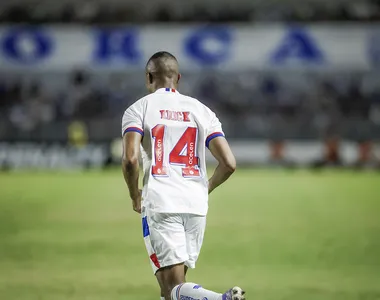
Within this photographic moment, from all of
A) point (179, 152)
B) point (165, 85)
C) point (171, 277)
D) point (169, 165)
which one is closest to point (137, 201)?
point (169, 165)

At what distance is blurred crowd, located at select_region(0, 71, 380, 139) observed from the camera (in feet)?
101

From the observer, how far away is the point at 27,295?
313 inches

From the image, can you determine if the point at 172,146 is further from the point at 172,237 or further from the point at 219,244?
the point at 219,244

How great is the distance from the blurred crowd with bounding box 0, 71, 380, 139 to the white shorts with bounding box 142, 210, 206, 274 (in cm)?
2519

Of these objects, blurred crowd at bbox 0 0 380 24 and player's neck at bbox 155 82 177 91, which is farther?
blurred crowd at bbox 0 0 380 24

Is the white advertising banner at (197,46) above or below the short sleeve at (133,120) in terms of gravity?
above

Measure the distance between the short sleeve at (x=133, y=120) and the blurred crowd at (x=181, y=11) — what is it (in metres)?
A: 29.1

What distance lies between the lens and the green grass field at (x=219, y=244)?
8.58 m

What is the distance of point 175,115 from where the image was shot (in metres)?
5.54

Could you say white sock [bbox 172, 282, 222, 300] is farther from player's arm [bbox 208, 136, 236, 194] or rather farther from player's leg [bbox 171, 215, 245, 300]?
player's arm [bbox 208, 136, 236, 194]

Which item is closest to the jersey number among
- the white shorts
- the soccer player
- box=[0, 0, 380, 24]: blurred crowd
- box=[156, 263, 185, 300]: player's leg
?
the soccer player

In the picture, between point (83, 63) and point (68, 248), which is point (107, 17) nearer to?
point (83, 63)

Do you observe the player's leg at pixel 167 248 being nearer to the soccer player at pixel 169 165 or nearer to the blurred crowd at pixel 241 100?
the soccer player at pixel 169 165

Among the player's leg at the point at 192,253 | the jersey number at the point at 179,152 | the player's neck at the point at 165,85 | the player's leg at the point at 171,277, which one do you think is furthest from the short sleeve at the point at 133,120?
the player's leg at the point at 171,277
